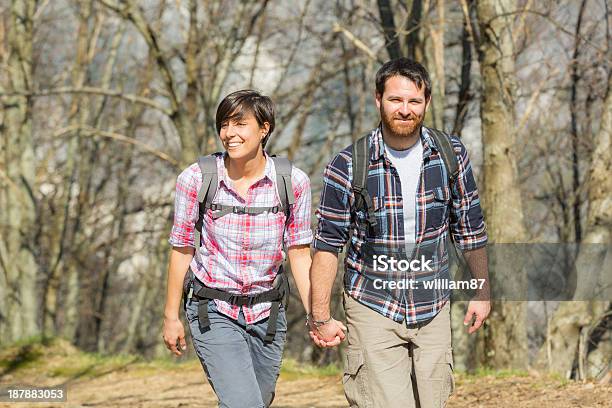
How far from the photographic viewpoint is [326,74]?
63.5ft

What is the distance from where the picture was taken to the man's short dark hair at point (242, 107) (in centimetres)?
410

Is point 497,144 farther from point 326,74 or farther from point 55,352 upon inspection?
point 326,74

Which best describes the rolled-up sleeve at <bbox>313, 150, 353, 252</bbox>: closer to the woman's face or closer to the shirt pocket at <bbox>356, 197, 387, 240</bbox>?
the shirt pocket at <bbox>356, 197, 387, 240</bbox>

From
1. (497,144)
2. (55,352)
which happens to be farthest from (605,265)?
(55,352)

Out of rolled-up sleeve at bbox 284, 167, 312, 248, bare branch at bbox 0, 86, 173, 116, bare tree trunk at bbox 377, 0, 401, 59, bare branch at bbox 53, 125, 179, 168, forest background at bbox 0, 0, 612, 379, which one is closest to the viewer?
rolled-up sleeve at bbox 284, 167, 312, 248

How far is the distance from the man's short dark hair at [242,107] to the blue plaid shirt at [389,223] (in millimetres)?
425

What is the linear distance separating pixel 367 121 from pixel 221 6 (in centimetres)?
429

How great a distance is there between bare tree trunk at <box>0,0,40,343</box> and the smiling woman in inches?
463

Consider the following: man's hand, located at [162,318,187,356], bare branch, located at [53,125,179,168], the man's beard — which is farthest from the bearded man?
bare branch, located at [53,125,179,168]

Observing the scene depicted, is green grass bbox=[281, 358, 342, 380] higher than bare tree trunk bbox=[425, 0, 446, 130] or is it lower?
lower

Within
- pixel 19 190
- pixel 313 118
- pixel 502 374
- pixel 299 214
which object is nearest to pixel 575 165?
pixel 313 118

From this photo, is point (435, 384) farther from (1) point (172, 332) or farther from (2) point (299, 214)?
(1) point (172, 332)

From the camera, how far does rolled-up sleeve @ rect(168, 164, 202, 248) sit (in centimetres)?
409

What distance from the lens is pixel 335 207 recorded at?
3928mm
